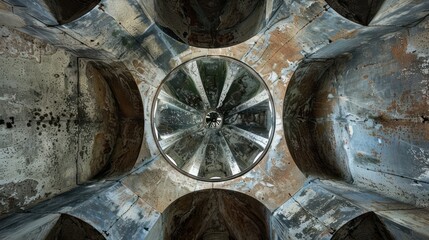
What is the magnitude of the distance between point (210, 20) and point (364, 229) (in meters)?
4.86

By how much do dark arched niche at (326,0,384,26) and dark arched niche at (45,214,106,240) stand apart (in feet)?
15.1

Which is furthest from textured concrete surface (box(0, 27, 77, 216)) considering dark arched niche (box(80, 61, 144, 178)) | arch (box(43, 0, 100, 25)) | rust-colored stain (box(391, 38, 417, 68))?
rust-colored stain (box(391, 38, 417, 68))

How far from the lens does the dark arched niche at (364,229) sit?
438 centimetres

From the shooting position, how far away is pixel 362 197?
5117 mm

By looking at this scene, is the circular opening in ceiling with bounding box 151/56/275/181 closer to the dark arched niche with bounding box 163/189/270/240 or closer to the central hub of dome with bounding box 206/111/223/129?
the central hub of dome with bounding box 206/111/223/129

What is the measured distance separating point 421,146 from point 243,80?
3.44 metres

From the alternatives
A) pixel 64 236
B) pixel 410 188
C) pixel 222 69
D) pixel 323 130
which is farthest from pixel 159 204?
pixel 410 188

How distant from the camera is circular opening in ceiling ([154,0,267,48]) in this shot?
19.3 feet

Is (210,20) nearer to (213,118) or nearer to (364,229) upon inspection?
(213,118)

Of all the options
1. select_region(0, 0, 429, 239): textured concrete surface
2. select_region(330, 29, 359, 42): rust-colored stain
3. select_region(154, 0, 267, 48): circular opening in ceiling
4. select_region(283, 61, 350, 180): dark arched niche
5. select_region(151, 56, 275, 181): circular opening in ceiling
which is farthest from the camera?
select_region(151, 56, 275, 181): circular opening in ceiling

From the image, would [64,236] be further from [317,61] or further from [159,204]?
[317,61]

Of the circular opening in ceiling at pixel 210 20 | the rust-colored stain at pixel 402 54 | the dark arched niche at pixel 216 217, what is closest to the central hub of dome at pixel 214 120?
the dark arched niche at pixel 216 217

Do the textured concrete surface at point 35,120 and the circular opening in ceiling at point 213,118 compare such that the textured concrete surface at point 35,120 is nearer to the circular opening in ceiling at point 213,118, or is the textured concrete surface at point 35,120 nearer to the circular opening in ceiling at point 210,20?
the circular opening in ceiling at point 213,118

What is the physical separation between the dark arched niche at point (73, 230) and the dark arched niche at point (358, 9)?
4608 millimetres
